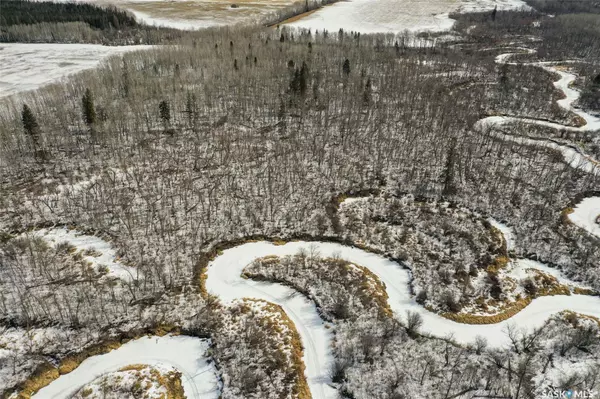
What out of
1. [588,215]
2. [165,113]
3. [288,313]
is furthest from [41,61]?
[588,215]

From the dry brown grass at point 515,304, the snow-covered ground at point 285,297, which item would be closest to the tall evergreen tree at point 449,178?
the dry brown grass at point 515,304

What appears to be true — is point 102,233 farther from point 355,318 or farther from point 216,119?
point 216,119

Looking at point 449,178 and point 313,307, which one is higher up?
point 449,178

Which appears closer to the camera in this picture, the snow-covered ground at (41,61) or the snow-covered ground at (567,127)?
the snow-covered ground at (567,127)

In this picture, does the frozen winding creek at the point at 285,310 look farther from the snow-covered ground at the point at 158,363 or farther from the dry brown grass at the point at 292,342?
the dry brown grass at the point at 292,342

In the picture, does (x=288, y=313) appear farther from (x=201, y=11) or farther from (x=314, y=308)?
(x=201, y=11)

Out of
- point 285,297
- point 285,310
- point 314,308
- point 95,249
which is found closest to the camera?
point 285,310

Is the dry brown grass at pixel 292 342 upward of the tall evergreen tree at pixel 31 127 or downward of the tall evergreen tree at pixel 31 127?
downward
